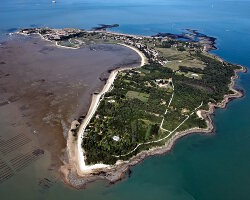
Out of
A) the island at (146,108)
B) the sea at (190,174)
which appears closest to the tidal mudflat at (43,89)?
the island at (146,108)

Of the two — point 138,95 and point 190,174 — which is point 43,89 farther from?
point 190,174

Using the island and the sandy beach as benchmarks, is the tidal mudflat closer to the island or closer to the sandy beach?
the sandy beach

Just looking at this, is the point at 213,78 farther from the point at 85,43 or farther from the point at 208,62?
the point at 85,43

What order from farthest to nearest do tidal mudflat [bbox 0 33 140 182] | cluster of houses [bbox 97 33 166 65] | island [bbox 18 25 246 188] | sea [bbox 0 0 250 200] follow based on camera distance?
cluster of houses [bbox 97 33 166 65], tidal mudflat [bbox 0 33 140 182], island [bbox 18 25 246 188], sea [bbox 0 0 250 200]

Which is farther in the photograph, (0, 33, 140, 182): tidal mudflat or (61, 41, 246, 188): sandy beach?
(0, 33, 140, 182): tidal mudflat

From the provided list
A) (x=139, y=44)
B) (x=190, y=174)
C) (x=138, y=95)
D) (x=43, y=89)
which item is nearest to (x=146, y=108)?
(x=138, y=95)

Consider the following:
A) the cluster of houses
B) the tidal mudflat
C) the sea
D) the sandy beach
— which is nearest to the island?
the sandy beach

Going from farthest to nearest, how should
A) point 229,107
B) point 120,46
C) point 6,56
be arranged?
point 120,46 → point 6,56 → point 229,107

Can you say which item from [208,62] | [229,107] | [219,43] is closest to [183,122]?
[229,107]
